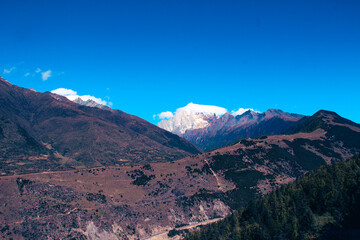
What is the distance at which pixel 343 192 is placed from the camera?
124375mm

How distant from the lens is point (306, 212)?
11619 cm

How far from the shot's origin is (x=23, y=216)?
170 metres

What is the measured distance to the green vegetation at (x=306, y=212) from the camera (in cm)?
10919

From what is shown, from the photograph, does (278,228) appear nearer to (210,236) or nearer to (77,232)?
(210,236)

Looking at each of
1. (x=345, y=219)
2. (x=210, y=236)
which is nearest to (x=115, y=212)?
(x=210, y=236)

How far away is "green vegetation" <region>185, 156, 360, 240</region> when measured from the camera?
358 ft

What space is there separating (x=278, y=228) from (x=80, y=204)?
130635mm

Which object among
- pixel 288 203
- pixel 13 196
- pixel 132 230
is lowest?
pixel 132 230

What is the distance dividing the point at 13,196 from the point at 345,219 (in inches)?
7054

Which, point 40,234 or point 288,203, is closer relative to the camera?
point 288,203

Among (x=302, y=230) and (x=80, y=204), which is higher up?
(x=80, y=204)

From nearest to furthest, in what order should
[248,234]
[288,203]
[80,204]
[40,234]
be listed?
[248,234] → [288,203] → [40,234] → [80,204]

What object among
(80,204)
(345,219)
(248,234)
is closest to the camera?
(345,219)

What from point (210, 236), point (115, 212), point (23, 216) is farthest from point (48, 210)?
point (210, 236)
